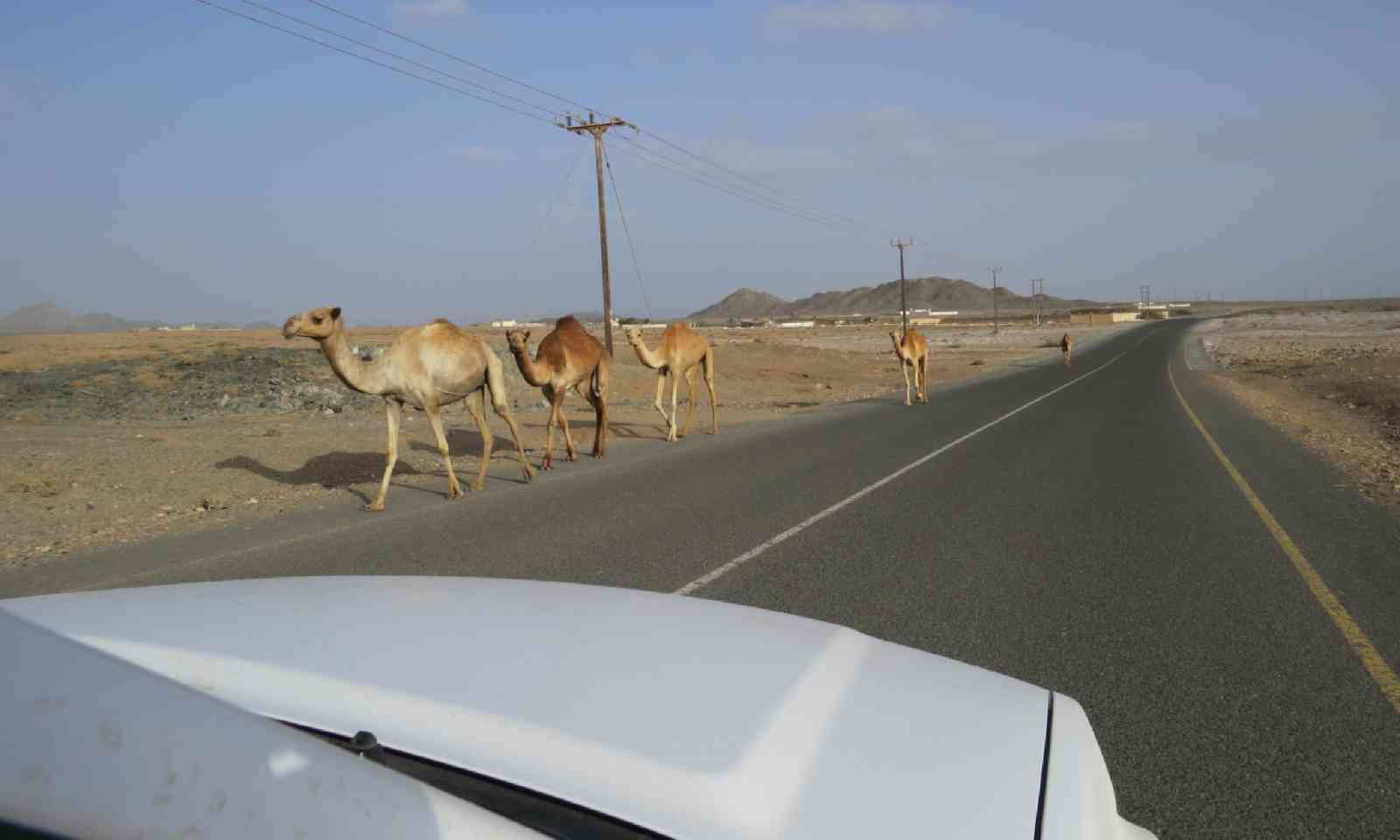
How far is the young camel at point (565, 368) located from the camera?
1446 centimetres

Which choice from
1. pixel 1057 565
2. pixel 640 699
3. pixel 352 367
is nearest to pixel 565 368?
pixel 352 367

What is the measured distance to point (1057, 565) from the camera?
7922mm

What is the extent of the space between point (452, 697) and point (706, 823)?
0.54 meters

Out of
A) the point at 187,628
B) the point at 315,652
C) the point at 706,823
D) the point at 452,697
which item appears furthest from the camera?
the point at 187,628

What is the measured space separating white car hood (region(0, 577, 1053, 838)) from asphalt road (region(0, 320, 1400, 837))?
2.24m

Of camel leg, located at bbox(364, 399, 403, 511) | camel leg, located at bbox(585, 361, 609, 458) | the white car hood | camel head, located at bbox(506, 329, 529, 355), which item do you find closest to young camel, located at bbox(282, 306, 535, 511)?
camel leg, located at bbox(364, 399, 403, 511)

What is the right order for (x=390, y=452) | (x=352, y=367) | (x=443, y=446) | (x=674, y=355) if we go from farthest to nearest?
(x=674, y=355)
(x=443, y=446)
(x=390, y=452)
(x=352, y=367)

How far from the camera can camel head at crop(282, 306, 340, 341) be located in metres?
10.5

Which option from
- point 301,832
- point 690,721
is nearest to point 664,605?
point 690,721

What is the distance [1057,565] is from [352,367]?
723 cm

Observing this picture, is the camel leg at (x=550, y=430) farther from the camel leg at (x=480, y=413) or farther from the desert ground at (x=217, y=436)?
the camel leg at (x=480, y=413)

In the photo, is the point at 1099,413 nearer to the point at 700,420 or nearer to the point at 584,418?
the point at 700,420

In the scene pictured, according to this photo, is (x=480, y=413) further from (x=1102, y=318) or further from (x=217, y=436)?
(x=1102, y=318)

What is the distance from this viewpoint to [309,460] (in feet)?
52.1
